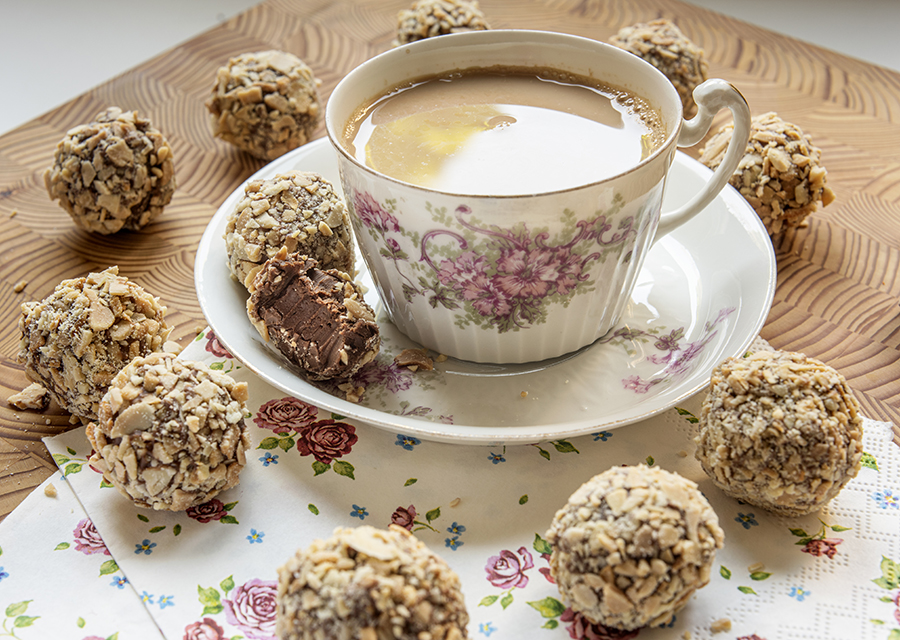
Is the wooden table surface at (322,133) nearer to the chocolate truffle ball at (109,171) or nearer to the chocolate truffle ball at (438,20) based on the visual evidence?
the chocolate truffle ball at (109,171)

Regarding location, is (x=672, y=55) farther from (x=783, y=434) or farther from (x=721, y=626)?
(x=721, y=626)

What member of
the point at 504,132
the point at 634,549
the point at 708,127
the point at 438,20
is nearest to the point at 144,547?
the point at 634,549

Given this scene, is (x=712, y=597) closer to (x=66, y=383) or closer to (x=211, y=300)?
(x=211, y=300)

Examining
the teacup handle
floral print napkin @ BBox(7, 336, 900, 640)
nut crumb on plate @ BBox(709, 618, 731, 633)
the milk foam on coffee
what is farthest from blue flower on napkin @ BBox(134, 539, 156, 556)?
the teacup handle

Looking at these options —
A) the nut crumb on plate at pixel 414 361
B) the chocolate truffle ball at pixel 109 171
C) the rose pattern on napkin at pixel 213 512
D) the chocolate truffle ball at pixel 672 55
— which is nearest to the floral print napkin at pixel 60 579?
the rose pattern on napkin at pixel 213 512

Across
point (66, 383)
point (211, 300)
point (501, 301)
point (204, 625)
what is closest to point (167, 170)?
point (211, 300)

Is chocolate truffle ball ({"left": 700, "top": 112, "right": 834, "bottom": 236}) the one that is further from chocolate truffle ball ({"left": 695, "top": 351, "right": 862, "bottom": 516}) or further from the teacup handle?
chocolate truffle ball ({"left": 695, "top": 351, "right": 862, "bottom": 516})
